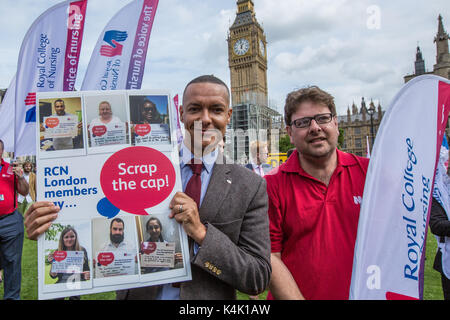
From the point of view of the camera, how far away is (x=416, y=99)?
5.16ft

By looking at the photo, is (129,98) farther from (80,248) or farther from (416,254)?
(416,254)

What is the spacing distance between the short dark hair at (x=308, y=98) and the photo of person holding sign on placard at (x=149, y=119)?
98 cm

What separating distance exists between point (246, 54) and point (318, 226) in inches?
3679

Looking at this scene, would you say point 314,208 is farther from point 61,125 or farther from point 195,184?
point 61,125

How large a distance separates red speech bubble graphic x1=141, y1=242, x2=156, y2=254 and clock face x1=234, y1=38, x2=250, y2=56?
3700 inches

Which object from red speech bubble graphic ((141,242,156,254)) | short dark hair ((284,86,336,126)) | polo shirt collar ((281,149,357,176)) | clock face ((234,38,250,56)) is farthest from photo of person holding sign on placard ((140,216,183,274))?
clock face ((234,38,250,56))

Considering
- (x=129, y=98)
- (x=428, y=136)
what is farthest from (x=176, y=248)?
(x=428, y=136)

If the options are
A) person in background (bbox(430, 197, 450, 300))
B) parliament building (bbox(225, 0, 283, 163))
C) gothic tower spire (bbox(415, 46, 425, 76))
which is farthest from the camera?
parliament building (bbox(225, 0, 283, 163))

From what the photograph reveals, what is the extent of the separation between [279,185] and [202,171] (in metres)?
0.66

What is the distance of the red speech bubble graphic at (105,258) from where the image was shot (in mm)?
1377

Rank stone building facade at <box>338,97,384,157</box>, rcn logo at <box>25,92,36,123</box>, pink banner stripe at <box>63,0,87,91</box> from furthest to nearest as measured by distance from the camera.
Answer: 1. stone building facade at <box>338,97,384,157</box>
2. pink banner stripe at <box>63,0,87,91</box>
3. rcn logo at <box>25,92,36,123</box>

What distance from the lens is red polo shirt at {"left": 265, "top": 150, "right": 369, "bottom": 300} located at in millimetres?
1889

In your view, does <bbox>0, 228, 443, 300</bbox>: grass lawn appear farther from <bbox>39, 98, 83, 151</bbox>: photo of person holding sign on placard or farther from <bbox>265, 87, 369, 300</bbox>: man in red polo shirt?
<bbox>39, 98, 83, 151</bbox>: photo of person holding sign on placard

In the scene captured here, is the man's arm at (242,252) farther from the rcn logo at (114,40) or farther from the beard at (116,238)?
the rcn logo at (114,40)
